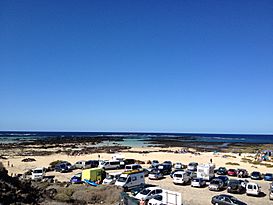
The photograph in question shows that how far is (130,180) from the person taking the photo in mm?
29016

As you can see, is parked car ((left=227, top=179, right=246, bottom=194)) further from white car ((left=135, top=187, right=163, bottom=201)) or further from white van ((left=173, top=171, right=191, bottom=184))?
white car ((left=135, top=187, right=163, bottom=201))

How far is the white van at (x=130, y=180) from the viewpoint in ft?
93.2

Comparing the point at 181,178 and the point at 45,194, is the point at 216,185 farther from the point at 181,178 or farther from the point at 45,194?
the point at 45,194

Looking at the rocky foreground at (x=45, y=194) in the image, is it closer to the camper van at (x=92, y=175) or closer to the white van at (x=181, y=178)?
the camper van at (x=92, y=175)

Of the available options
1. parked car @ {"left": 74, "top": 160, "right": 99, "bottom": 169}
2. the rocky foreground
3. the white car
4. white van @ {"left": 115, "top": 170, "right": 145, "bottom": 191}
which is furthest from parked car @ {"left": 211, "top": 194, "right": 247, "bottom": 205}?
Answer: parked car @ {"left": 74, "top": 160, "right": 99, "bottom": 169}

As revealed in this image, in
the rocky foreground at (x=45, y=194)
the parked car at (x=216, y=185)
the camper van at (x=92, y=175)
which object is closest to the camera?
the rocky foreground at (x=45, y=194)

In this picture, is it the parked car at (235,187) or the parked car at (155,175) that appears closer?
the parked car at (235,187)

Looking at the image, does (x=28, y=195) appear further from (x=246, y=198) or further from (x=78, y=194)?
(x=246, y=198)

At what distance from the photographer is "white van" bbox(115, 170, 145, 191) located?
2842 centimetres

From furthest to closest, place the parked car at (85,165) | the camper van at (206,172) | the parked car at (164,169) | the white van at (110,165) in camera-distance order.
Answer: the parked car at (85,165) < the white van at (110,165) < the parked car at (164,169) < the camper van at (206,172)

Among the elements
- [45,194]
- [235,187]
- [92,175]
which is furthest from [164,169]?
[45,194]

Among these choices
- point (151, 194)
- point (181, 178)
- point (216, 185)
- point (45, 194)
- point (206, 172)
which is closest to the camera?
point (45, 194)

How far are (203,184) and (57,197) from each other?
17.3 m

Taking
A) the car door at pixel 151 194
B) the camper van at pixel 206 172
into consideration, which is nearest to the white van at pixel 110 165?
the camper van at pixel 206 172
